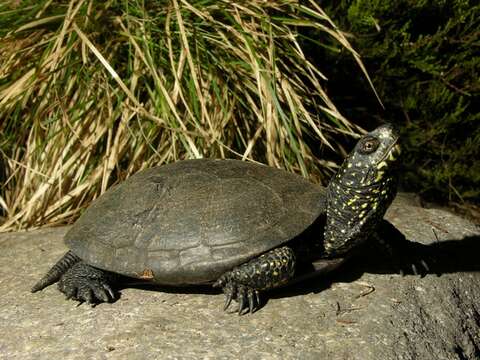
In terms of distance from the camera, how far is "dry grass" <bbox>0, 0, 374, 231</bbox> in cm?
350

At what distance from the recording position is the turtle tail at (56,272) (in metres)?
2.75

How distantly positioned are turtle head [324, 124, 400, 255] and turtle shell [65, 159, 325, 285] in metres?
0.09

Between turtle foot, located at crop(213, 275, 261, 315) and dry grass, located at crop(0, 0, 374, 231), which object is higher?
dry grass, located at crop(0, 0, 374, 231)

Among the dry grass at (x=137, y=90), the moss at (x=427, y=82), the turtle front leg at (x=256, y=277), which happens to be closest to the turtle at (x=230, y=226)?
the turtle front leg at (x=256, y=277)

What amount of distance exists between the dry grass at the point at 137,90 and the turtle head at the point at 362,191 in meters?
0.82

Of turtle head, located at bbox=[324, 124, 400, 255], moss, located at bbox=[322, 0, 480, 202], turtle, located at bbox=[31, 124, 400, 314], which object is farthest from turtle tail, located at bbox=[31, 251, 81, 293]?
moss, located at bbox=[322, 0, 480, 202]

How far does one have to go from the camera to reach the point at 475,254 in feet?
10.7

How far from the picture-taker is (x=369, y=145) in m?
2.49

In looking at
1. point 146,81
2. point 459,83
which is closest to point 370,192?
point 146,81

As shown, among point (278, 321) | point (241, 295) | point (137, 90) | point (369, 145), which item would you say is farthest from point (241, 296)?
point (137, 90)

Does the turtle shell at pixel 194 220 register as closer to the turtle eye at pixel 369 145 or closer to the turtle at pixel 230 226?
the turtle at pixel 230 226

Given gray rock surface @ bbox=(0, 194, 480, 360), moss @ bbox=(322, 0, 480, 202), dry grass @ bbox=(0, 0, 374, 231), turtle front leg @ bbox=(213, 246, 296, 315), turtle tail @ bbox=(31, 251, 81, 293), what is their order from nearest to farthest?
gray rock surface @ bbox=(0, 194, 480, 360) < turtle front leg @ bbox=(213, 246, 296, 315) < turtle tail @ bbox=(31, 251, 81, 293) < dry grass @ bbox=(0, 0, 374, 231) < moss @ bbox=(322, 0, 480, 202)

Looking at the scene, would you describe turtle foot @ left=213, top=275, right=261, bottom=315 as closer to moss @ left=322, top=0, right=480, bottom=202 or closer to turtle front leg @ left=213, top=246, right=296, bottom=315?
turtle front leg @ left=213, top=246, right=296, bottom=315

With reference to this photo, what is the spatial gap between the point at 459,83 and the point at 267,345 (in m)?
2.82
